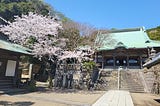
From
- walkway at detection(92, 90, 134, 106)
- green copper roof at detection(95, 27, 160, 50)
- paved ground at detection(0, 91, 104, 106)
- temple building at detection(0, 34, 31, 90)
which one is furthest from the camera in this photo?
green copper roof at detection(95, 27, 160, 50)

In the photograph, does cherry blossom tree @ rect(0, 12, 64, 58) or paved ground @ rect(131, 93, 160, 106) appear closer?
paved ground @ rect(131, 93, 160, 106)

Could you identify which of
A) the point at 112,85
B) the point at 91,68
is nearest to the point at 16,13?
the point at 91,68

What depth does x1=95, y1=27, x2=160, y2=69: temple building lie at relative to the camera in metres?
25.4

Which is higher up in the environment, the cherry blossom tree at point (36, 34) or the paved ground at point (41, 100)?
the cherry blossom tree at point (36, 34)

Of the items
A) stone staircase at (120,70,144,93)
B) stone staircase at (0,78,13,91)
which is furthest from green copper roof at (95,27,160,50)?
stone staircase at (0,78,13,91)

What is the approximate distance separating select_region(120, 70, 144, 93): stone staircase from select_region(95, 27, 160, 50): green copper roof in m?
4.12

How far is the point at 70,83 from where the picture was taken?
2086 cm

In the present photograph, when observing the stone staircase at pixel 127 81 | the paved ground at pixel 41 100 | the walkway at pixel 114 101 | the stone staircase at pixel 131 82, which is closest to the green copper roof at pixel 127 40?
the stone staircase at pixel 127 81

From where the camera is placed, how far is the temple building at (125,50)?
25.4 m

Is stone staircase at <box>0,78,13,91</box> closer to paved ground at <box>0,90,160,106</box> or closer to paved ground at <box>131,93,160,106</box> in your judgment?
paved ground at <box>0,90,160,106</box>

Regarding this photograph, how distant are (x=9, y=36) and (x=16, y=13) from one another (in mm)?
11969

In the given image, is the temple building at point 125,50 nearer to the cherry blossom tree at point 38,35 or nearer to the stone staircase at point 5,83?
the cherry blossom tree at point 38,35

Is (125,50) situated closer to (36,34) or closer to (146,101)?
(36,34)

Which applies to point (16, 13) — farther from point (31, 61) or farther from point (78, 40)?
point (78, 40)
